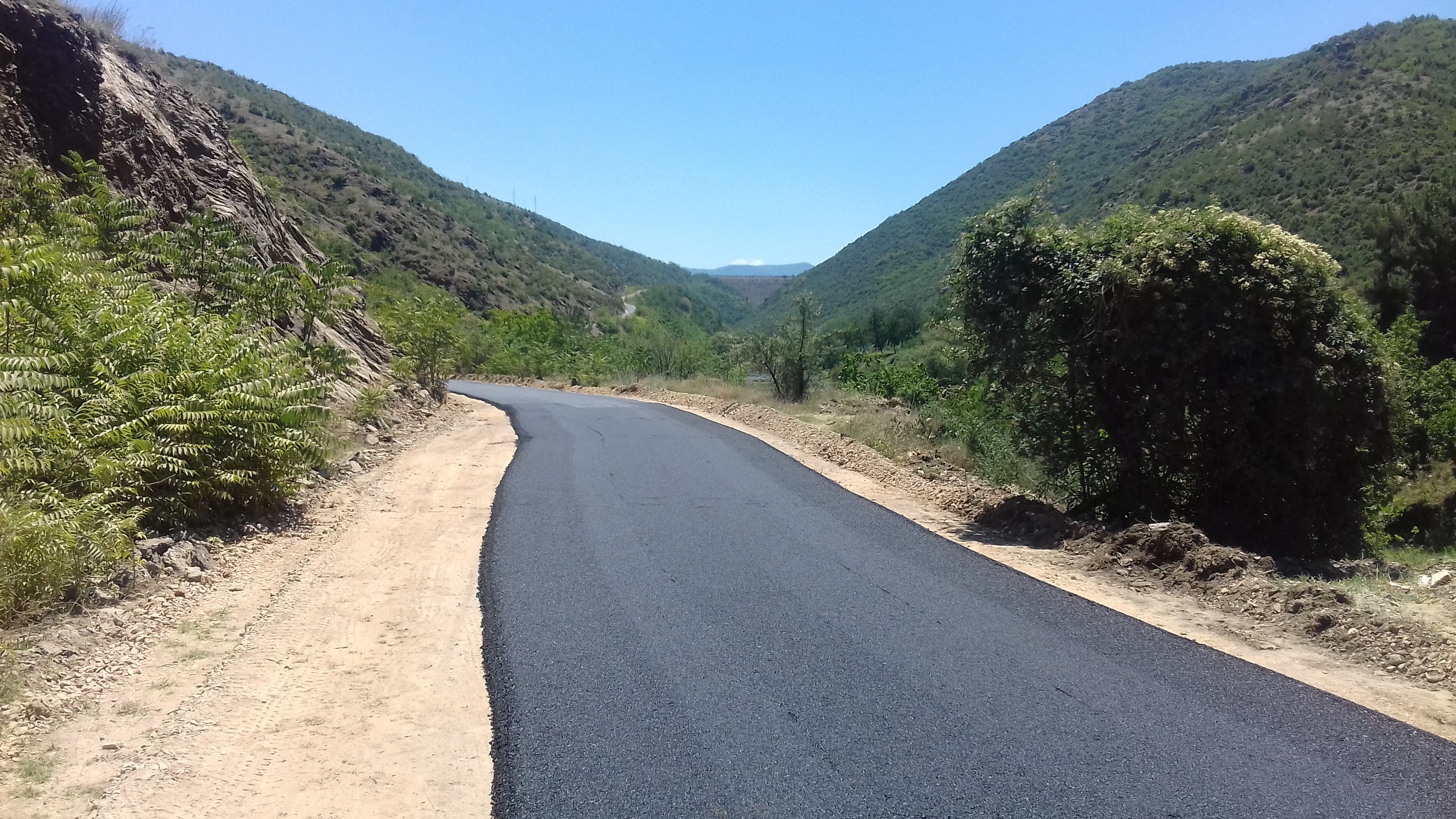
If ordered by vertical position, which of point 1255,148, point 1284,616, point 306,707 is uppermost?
point 1255,148

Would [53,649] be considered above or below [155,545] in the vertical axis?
below

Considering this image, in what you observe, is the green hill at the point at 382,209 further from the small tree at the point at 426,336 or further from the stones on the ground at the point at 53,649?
the stones on the ground at the point at 53,649

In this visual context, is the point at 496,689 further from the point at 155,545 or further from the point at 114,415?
the point at 114,415

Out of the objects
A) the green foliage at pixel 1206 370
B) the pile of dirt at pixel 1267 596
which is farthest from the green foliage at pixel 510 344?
the pile of dirt at pixel 1267 596

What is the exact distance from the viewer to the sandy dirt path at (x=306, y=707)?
4.16 m

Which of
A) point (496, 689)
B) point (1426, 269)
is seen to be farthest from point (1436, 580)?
point (1426, 269)

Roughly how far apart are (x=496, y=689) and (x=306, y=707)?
1.09 m

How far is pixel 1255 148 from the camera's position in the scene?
49.6m

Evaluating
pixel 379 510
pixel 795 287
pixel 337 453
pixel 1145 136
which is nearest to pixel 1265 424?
pixel 379 510

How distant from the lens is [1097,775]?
4.26 metres

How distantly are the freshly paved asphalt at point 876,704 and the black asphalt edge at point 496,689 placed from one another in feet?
0.06

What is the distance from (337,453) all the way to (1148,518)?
10.9 m

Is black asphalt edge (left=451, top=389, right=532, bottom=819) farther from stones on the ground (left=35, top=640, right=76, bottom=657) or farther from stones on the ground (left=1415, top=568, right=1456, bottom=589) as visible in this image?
stones on the ground (left=1415, top=568, right=1456, bottom=589)

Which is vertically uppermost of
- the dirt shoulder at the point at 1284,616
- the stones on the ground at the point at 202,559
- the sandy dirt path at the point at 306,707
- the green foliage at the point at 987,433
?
the green foliage at the point at 987,433
